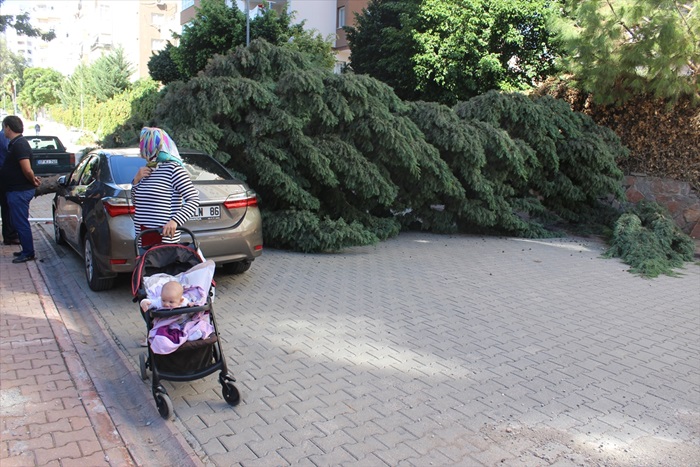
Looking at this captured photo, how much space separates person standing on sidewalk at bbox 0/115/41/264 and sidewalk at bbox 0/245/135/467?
6.60ft

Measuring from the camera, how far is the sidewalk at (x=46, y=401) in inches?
124

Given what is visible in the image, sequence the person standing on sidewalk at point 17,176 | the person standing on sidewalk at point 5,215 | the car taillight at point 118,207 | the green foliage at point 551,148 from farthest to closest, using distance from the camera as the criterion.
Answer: the green foliage at point 551,148, the person standing on sidewalk at point 5,215, the person standing on sidewalk at point 17,176, the car taillight at point 118,207

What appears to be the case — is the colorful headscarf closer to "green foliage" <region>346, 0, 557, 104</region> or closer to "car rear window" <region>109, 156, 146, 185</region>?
Result: "car rear window" <region>109, 156, 146, 185</region>

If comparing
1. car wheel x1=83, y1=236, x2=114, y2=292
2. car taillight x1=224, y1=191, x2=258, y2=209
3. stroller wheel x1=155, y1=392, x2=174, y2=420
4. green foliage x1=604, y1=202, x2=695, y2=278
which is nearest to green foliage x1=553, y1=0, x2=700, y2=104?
green foliage x1=604, y1=202, x2=695, y2=278

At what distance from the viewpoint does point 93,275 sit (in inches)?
237

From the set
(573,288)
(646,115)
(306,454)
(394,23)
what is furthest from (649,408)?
(394,23)

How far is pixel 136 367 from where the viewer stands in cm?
429

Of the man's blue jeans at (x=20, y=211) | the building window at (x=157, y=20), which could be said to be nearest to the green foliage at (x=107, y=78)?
the building window at (x=157, y=20)

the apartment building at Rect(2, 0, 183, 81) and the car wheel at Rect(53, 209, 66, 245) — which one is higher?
the apartment building at Rect(2, 0, 183, 81)

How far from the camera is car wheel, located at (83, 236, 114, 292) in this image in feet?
19.5

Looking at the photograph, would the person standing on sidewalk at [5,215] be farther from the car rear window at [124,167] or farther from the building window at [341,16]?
the building window at [341,16]

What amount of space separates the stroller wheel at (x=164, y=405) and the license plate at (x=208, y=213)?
2.66m

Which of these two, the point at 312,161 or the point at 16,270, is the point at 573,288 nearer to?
the point at 312,161

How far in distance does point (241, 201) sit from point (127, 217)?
3.96ft
